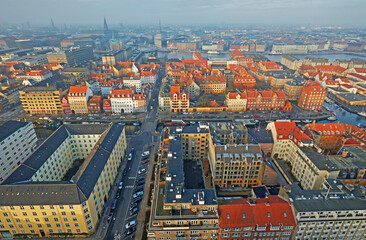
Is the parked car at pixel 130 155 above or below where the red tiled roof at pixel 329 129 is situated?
below

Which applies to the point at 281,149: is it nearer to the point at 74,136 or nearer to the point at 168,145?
the point at 168,145

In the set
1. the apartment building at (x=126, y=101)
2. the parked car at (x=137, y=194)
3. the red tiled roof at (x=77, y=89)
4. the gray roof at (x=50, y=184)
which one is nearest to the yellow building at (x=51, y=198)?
the gray roof at (x=50, y=184)

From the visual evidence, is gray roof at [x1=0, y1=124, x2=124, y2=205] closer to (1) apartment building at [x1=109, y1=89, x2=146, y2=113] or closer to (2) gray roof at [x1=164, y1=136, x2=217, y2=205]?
(2) gray roof at [x1=164, y1=136, x2=217, y2=205]

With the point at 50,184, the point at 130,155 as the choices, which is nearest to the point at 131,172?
the point at 130,155

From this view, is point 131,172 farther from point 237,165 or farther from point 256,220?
point 256,220

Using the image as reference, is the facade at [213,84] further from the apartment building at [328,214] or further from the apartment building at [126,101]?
the apartment building at [328,214]

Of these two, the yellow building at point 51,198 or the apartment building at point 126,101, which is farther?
the apartment building at point 126,101

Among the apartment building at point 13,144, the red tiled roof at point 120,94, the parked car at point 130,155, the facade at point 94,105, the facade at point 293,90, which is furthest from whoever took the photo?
the facade at point 293,90

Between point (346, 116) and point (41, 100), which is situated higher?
point (41, 100)

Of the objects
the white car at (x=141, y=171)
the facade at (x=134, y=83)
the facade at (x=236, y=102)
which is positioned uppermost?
the facade at (x=134, y=83)
